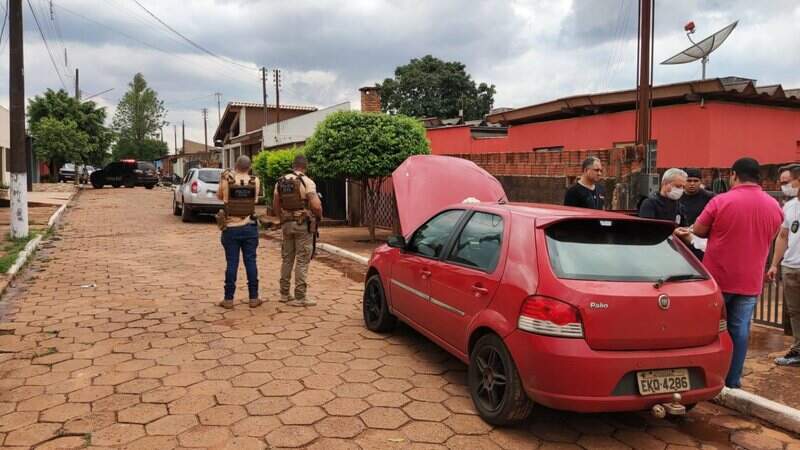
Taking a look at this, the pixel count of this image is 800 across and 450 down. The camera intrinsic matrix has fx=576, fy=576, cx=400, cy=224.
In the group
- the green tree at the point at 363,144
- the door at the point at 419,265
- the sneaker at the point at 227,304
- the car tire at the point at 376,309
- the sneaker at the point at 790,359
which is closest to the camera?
the door at the point at 419,265

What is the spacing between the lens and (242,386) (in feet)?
13.7

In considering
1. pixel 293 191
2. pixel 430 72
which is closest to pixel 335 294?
pixel 293 191

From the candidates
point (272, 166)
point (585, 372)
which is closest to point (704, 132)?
point (585, 372)

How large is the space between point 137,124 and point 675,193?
70093 millimetres

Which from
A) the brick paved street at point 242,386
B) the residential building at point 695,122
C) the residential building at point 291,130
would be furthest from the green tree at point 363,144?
the residential building at point 291,130

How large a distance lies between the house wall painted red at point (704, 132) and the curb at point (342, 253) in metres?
6.69

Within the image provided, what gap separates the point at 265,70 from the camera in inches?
1619

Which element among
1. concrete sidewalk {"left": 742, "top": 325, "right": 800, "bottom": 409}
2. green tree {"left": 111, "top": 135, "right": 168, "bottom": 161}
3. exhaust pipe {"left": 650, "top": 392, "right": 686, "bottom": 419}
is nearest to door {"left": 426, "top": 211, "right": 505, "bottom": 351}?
exhaust pipe {"left": 650, "top": 392, "right": 686, "bottom": 419}

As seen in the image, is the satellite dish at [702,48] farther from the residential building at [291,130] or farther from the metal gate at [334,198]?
the residential building at [291,130]

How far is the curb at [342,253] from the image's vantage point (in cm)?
969

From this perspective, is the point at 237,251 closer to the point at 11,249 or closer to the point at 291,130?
the point at 11,249

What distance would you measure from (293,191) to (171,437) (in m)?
3.43

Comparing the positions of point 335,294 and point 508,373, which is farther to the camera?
point 335,294

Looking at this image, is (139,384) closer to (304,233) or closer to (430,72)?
(304,233)
